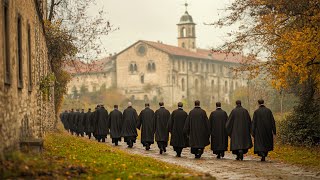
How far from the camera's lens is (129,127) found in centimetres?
2556

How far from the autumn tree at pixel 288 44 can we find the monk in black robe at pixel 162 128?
3842 millimetres

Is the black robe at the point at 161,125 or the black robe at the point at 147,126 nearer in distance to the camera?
the black robe at the point at 161,125

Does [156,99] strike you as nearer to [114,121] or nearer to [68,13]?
[68,13]

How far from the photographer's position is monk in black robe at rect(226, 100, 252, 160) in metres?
18.8

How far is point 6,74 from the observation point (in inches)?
506

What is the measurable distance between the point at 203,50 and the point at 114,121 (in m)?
95.8

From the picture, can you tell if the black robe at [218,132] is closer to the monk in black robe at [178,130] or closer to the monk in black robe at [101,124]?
the monk in black robe at [178,130]

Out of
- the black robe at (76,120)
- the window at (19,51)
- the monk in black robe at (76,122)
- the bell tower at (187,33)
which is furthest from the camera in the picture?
the bell tower at (187,33)

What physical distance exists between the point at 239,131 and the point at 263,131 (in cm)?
71

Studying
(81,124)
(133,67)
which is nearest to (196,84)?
(133,67)

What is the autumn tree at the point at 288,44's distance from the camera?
67.1 ft

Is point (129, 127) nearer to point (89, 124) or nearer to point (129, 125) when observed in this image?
point (129, 125)

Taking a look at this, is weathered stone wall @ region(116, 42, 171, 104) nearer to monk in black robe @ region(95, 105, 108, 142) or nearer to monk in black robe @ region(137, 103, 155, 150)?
monk in black robe @ region(95, 105, 108, 142)

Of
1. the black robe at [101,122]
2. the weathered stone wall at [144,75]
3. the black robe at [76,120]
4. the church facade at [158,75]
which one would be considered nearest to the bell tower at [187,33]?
the church facade at [158,75]
